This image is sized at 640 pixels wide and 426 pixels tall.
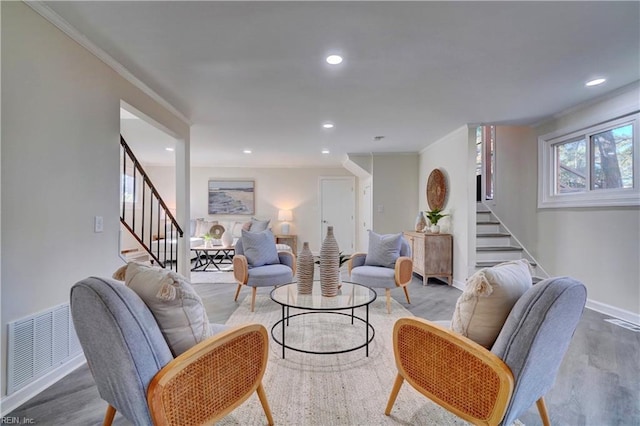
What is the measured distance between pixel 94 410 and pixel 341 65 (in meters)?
2.77

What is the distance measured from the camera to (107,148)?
245 cm

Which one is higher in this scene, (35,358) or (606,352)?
(35,358)

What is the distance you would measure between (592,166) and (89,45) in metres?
4.95

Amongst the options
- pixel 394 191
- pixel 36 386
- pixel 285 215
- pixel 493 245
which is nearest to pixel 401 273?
pixel 493 245

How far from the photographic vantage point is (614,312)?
10.4 feet

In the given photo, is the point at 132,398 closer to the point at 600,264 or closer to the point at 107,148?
the point at 107,148

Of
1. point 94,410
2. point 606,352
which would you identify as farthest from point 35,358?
point 606,352

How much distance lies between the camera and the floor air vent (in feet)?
5.57

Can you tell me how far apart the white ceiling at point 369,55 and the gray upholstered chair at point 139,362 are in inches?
64.4

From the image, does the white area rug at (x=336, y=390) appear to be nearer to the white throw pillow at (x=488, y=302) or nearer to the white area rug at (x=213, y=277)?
the white throw pillow at (x=488, y=302)

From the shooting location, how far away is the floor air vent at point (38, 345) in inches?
66.9

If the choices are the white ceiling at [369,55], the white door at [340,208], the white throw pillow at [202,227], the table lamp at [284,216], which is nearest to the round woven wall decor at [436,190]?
the white ceiling at [369,55]

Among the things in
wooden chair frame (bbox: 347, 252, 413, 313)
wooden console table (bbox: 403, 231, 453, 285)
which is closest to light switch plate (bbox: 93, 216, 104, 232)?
wooden chair frame (bbox: 347, 252, 413, 313)

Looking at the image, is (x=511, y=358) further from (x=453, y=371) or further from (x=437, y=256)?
(x=437, y=256)
